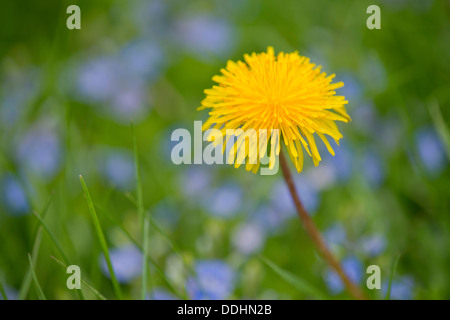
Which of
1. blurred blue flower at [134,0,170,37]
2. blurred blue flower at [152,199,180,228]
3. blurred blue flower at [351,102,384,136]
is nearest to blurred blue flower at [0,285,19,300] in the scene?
blurred blue flower at [152,199,180,228]

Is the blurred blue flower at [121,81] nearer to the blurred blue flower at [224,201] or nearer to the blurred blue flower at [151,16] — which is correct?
the blurred blue flower at [151,16]

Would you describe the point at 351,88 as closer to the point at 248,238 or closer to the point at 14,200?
the point at 248,238

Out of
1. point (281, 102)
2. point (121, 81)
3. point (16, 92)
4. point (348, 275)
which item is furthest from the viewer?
point (121, 81)

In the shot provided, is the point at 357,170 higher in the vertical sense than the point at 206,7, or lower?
lower

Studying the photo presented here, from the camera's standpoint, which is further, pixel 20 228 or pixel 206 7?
pixel 206 7

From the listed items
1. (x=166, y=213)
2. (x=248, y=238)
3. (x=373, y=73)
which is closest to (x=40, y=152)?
(x=166, y=213)

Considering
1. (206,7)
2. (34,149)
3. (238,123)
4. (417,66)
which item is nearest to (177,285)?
(238,123)
